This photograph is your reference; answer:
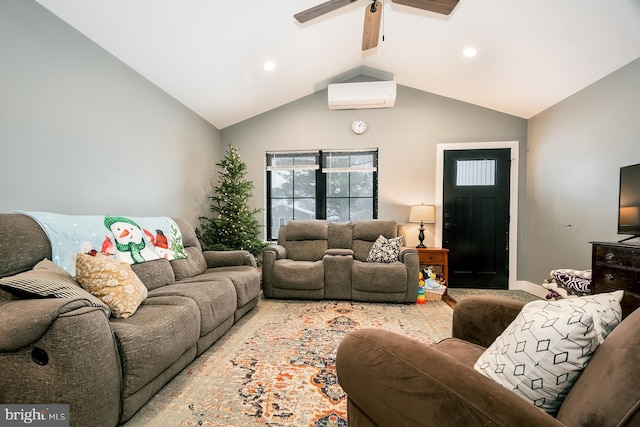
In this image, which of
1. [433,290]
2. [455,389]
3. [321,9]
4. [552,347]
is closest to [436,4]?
[321,9]

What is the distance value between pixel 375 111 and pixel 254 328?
3.45 m

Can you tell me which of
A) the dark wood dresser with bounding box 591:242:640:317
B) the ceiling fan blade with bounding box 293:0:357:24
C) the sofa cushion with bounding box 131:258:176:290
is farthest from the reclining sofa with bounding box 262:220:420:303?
the ceiling fan blade with bounding box 293:0:357:24

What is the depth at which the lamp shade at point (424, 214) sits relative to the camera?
3.72 meters

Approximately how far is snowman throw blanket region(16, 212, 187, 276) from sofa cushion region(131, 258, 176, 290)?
0.05 m

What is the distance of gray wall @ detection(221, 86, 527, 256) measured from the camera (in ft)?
13.1

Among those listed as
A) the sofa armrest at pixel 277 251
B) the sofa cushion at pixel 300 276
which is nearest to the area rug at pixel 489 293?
the sofa cushion at pixel 300 276

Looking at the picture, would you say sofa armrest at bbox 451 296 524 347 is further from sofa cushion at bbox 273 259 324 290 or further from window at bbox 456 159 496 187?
window at bbox 456 159 496 187

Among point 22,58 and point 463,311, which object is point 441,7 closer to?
point 463,311

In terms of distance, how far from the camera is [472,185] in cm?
396

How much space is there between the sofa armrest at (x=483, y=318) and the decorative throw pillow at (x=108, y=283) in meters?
1.79

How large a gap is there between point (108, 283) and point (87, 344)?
1.68 feet

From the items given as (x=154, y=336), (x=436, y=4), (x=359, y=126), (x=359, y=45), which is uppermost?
(x=359, y=45)

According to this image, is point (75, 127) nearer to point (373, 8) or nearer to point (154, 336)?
point (154, 336)

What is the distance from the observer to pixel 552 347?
0.72 m
